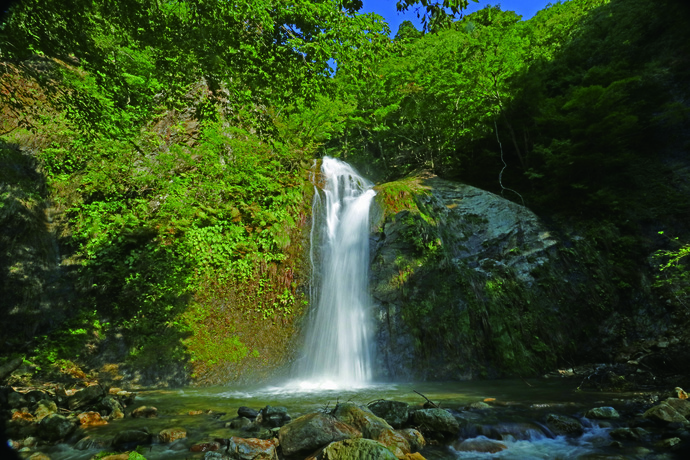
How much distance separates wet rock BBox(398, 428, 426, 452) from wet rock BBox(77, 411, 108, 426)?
165 inches

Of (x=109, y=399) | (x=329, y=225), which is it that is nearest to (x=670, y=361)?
(x=329, y=225)

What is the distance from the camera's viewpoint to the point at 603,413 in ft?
14.8

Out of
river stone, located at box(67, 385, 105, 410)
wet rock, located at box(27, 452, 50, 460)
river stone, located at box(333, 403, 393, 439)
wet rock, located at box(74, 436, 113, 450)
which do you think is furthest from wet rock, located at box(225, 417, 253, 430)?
river stone, located at box(67, 385, 105, 410)

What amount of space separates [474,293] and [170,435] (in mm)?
7570

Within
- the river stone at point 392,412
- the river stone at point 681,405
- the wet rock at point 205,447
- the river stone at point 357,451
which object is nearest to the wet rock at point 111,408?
the wet rock at point 205,447

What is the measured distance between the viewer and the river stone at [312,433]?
339 cm

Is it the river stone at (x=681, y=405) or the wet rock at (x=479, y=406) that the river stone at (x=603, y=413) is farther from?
the wet rock at (x=479, y=406)

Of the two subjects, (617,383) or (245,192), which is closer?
(617,383)

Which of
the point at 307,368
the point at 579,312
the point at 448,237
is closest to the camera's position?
the point at 307,368

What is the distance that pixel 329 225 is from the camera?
1124 centimetres

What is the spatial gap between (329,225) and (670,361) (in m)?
9.05

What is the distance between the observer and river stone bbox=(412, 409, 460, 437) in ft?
13.3

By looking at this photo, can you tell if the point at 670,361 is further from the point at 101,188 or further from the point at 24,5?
the point at 101,188

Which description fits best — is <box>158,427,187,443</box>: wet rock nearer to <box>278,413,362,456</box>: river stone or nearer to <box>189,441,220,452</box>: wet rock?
<box>189,441,220,452</box>: wet rock
